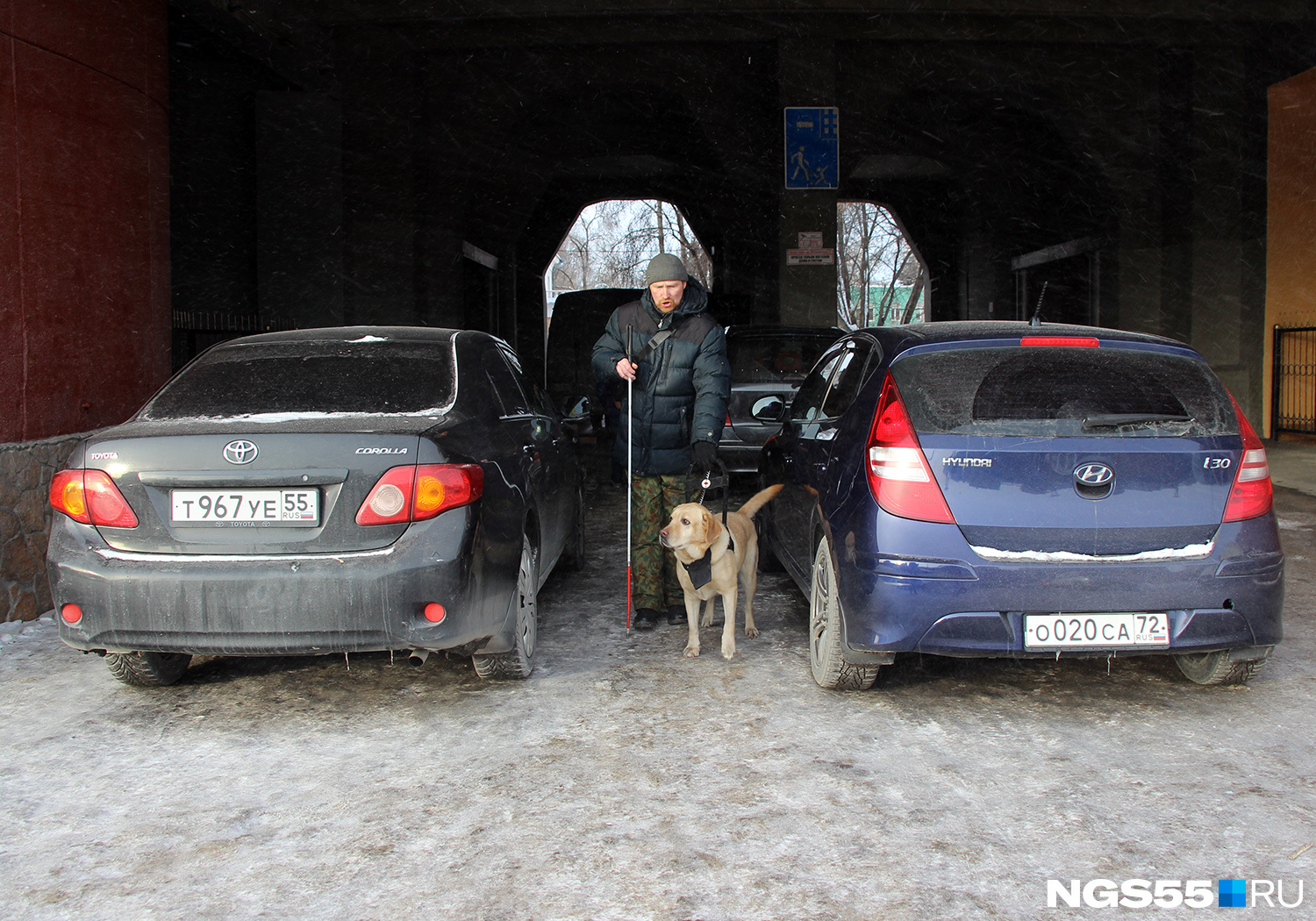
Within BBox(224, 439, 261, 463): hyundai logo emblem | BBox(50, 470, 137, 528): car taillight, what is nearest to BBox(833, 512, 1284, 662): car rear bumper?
BBox(224, 439, 261, 463): hyundai logo emblem

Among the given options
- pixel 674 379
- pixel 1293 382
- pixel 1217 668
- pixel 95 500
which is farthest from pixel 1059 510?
pixel 1293 382

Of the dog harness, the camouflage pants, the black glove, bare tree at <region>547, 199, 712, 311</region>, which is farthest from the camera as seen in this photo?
bare tree at <region>547, 199, 712, 311</region>

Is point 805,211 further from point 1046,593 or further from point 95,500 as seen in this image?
point 95,500

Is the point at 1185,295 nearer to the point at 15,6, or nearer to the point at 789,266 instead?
the point at 789,266

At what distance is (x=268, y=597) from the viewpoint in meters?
3.42

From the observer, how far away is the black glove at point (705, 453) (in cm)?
496

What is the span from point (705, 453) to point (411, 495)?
1.84 metres

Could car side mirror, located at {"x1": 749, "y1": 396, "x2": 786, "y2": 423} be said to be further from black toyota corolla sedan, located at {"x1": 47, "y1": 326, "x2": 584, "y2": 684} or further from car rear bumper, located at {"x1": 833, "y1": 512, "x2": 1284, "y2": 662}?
black toyota corolla sedan, located at {"x1": 47, "y1": 326, "x2": 584, "y2": 684}

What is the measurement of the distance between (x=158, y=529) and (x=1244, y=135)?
15342 millimetres

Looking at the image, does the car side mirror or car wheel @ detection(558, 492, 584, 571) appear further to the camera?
car wheel @ detection(558, 492, 584, 571)

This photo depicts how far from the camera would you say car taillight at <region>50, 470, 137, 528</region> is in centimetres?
352

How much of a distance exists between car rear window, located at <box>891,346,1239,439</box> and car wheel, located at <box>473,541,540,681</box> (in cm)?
171

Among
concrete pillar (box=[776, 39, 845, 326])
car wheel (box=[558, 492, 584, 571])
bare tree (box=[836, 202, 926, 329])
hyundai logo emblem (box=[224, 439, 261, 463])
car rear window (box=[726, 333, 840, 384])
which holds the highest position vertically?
bare tree (box=[836, 202, 926, 329])

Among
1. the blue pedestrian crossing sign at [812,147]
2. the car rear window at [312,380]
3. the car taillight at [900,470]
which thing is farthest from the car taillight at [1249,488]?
the blue pedestrian crossing sign at [812,147]
